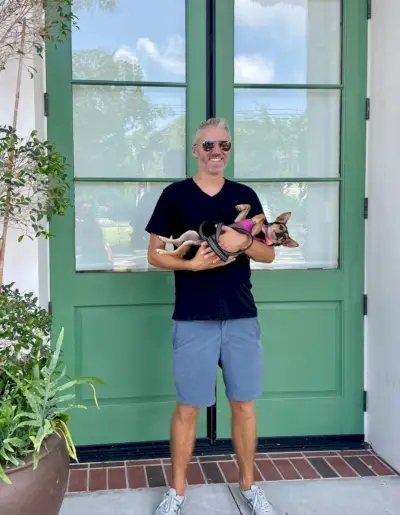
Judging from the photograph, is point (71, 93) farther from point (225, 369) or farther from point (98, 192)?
point (225, 369)

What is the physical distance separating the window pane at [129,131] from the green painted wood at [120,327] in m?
0.06

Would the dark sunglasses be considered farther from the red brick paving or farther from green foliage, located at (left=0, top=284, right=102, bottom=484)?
the red brick paving

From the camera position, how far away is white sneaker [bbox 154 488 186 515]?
8.15 ft

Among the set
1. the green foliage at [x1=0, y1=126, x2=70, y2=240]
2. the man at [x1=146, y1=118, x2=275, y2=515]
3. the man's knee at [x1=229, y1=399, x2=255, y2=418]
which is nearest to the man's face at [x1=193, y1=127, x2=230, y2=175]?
the man at [x1=146, y1=118, x2=275, y2=515]

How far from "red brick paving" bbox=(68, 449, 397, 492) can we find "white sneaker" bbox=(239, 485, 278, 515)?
0.30 meters

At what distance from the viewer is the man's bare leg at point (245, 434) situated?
8.31ft

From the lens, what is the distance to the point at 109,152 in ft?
10.3

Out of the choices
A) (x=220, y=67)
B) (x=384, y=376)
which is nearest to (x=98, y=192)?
(x=220, y=67)

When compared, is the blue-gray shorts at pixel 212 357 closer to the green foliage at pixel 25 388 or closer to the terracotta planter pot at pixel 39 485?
the green foliage at pixel 25 388

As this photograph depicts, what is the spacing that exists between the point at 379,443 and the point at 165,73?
232 cm

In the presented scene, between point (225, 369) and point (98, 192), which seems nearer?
point (225, 369)

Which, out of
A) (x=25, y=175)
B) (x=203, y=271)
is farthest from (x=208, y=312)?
(x=25, y=175)

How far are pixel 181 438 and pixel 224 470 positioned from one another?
1.97ft

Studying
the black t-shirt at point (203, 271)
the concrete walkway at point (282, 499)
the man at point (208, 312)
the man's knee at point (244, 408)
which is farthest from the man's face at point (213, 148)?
the concrete walkway at point (282, 499)
